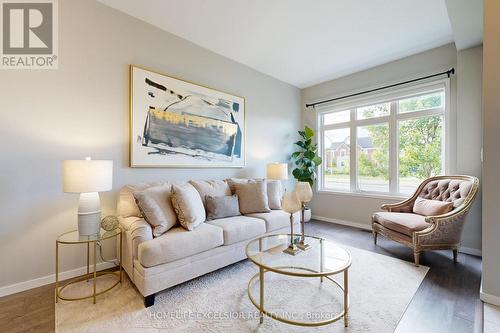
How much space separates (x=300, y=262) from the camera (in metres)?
1.77

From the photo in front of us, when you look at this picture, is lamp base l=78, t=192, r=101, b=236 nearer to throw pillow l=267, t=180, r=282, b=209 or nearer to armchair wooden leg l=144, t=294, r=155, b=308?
armchair wooden leg l=144, t=294, r=155, b=308

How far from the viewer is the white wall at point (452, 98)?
2.81 metres

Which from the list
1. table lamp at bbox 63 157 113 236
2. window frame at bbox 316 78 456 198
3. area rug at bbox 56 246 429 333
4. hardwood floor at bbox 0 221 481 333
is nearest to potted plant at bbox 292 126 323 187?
window frame at bbox 316 78 456 198

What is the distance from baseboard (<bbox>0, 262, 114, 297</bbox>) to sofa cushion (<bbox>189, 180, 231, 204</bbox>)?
50.5 inches

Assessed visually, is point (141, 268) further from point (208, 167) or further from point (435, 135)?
point (435, 135)

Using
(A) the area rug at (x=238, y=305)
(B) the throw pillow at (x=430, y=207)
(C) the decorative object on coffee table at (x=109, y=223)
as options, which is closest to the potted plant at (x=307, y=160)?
(B) the throw pillow at (x=430, y=207)

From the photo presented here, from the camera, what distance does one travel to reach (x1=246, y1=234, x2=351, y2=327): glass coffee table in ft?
4.95

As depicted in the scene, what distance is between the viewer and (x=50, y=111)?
83.6 inches

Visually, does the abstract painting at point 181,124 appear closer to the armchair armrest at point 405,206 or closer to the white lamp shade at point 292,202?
the white lamp shade at point 292,202

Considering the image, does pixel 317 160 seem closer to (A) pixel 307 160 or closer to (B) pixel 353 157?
(A) pixel 307 160

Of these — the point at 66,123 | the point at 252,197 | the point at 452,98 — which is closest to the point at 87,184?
the point at 66,123

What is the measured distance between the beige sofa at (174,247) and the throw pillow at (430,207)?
6.82 feet

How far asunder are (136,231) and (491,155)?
3073mm

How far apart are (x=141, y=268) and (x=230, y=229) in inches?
34.9
